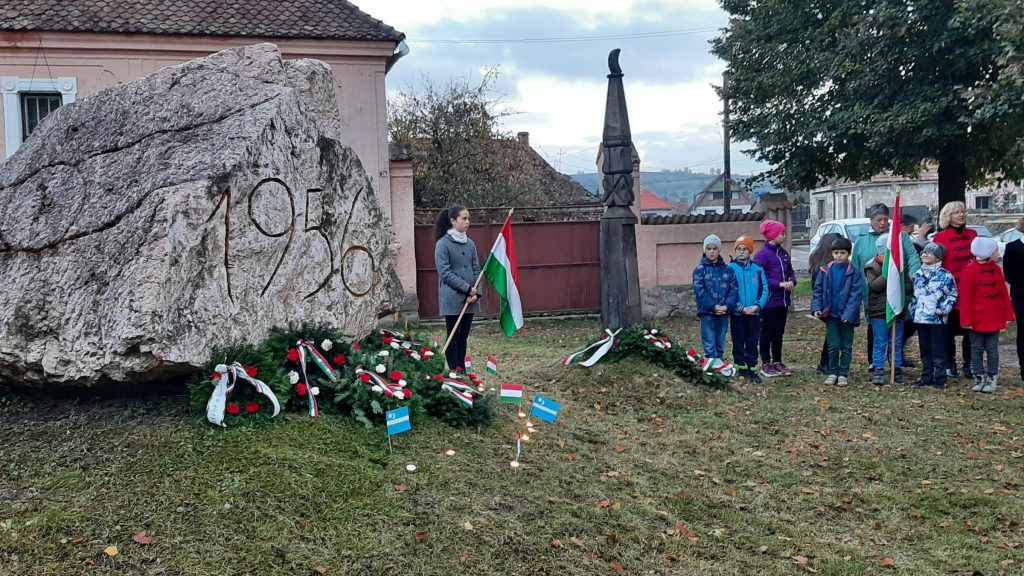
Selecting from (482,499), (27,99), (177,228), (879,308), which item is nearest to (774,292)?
(879,308)

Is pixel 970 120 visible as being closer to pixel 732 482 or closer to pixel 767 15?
pixel 767 15

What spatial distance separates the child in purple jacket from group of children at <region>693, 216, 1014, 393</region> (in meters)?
0.01

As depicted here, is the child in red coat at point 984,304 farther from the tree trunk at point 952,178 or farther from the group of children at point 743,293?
the tree trunk at point 952,178

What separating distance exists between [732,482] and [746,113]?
11960mm

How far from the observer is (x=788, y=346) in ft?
38.0

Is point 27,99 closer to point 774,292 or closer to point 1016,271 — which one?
point 774,292

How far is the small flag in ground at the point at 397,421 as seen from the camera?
5.02 m

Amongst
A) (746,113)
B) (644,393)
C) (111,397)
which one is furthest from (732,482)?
(746,113)

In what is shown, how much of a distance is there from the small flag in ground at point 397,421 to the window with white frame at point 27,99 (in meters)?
12.1

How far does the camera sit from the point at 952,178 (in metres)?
14.5

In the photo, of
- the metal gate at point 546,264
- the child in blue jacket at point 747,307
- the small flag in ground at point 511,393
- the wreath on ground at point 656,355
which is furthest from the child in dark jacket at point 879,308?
the metal gate at point 546,264

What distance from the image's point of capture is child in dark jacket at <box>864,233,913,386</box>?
344 inches

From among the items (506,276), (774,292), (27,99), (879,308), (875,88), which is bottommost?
(879,308)

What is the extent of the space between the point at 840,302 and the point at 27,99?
1345cm
